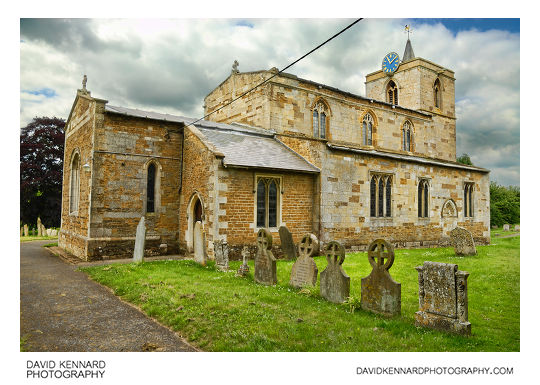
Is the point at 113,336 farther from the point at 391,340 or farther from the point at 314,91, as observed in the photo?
the point at 314,91

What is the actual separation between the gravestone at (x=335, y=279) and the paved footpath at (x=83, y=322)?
3.28 meters

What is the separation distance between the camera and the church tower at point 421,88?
90.3 feet

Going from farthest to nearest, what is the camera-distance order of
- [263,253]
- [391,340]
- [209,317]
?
[263,253], [209,317], [391,340]

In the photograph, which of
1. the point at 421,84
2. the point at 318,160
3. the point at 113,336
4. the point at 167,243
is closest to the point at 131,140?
the point at 167,243

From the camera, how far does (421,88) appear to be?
1077 inches

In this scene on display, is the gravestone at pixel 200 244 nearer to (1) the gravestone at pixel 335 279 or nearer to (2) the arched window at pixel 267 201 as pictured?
(2) the arched window at pixel 267 201

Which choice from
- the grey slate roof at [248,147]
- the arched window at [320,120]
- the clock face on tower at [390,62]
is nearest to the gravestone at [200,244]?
the grey slate roof at [248,147]

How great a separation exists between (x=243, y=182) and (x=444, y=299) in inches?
342

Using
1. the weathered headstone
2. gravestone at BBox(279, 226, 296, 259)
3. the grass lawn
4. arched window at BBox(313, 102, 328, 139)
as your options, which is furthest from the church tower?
A: the weathered headstone

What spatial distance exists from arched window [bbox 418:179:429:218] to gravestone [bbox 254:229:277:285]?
12.2 metres

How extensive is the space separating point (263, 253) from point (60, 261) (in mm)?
8813

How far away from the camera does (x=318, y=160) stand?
1488 centimetres

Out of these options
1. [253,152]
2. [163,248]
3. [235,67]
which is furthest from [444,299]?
[235,67]

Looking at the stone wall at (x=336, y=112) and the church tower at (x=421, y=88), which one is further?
the church tower at (x=421, y=88)
